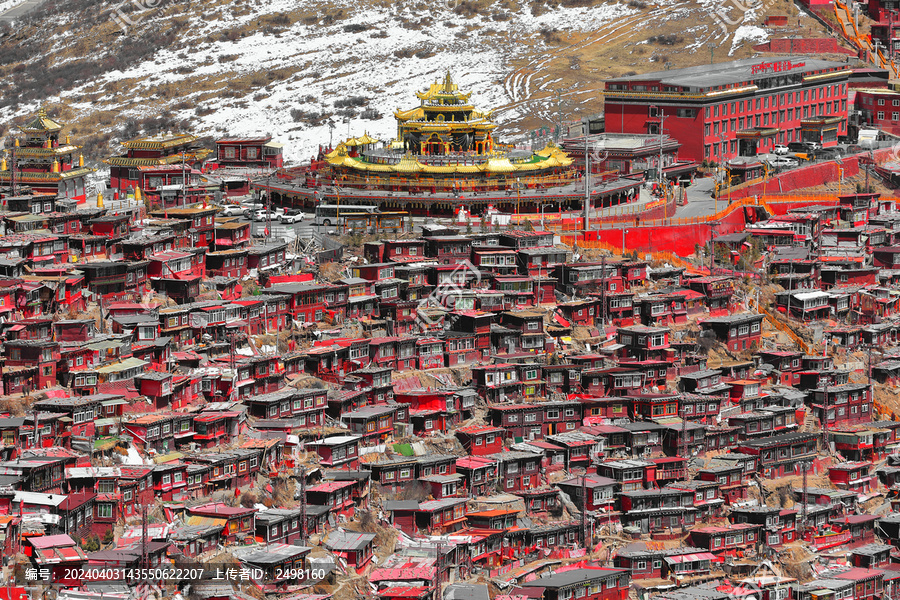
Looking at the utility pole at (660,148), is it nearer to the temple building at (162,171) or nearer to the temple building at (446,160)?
the temple building at (446,160)

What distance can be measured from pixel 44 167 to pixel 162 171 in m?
5.65

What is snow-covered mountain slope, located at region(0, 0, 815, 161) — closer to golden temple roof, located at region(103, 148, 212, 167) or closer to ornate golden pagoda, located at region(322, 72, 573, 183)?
golden temple roof, located at region(103, 148, 212, 167)

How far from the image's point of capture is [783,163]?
4582 inches

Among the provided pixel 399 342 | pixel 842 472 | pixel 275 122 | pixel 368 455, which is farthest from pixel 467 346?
pixel 275 122

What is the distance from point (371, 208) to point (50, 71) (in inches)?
2731

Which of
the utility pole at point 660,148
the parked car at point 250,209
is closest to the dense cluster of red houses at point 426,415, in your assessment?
the parked car at point 250,209

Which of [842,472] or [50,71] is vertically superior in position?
[50,71]

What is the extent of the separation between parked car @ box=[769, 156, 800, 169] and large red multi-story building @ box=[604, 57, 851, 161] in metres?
3.20

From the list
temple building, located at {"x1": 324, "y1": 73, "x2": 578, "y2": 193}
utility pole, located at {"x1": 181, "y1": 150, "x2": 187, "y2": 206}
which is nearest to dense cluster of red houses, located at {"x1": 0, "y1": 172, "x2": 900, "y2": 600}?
utility pole, located at {"x1": 181, "y1": 150, "x2": 187, "y2": 206}

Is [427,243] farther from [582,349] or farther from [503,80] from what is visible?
[503,80]

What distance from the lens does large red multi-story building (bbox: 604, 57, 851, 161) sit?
118m

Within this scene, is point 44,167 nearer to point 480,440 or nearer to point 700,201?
point 480,440

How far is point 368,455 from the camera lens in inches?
3123

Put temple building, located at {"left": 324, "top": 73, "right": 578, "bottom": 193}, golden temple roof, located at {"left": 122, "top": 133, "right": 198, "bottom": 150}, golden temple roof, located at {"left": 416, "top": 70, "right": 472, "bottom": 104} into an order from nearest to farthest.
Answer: temple building, located at {"left": 324, "top": 73, "right": 578, "bottom": 193} < golden temple roof, located at {"left": 416, "top": 70, "right": 472, "bottom": 104} < golden temple roof, located at {"left": 122, "top": 133, "right": 198, "bottom": 150}
